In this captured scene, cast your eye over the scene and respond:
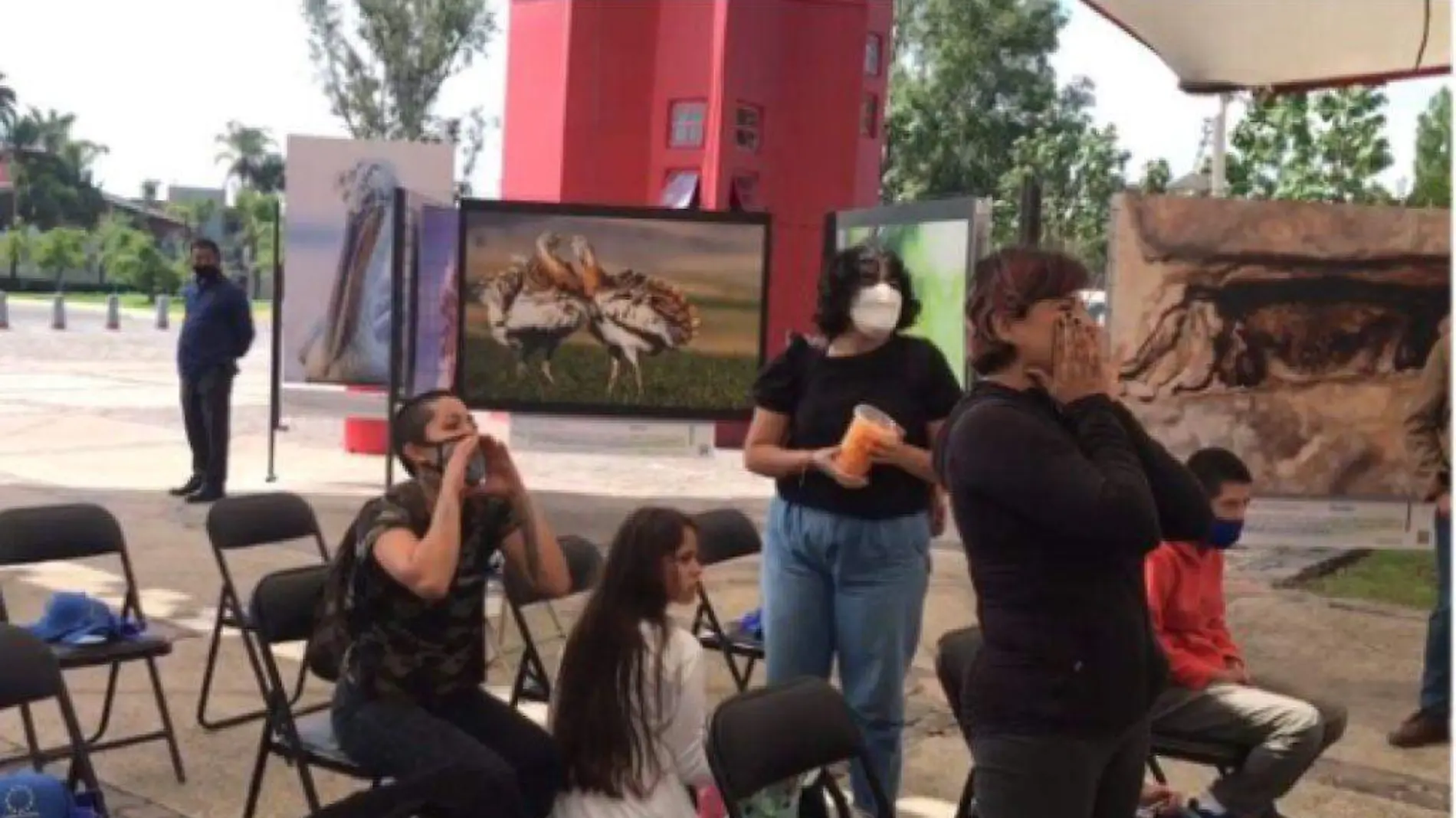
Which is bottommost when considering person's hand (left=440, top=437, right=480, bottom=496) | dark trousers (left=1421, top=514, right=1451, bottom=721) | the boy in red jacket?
dark trousers (left=1421, top=514, right=1451, bottom=721)

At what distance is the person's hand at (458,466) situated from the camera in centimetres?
329

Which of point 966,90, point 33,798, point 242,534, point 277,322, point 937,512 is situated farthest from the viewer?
point 966,90

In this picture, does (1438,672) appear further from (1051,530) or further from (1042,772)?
(1051,530)

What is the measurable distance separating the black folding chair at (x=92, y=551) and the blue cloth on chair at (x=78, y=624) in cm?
5

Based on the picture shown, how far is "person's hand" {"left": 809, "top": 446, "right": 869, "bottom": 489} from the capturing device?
3508 mm

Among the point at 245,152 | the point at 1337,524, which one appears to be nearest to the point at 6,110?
the point at 245,152

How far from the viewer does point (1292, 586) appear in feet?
27.1

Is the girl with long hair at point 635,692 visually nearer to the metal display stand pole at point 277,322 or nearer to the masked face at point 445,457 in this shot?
the masked face at point 445,457

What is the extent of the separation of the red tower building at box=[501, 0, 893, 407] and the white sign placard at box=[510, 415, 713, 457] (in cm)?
572

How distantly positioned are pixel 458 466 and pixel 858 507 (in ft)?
3.09

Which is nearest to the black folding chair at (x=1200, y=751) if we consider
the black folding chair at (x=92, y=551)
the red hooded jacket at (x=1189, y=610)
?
the red hooded jacket at (x=1189, y=610)

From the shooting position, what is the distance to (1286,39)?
6.51m

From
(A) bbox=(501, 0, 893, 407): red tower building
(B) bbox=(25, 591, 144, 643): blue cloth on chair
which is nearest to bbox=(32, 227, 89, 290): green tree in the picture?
(A) bbox=(501, 0, 893, 407): red tower building

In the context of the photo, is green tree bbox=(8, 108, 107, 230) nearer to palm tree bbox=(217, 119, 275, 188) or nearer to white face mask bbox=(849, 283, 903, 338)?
palm tree bbox=(217, 119, 275, 188)
